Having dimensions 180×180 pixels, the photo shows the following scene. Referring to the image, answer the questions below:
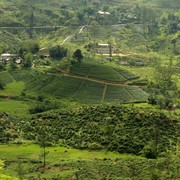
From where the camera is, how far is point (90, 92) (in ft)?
279

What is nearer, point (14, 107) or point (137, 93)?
point (14, 107)

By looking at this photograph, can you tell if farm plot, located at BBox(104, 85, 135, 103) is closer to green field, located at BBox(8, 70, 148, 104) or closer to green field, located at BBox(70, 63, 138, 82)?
green field, located at BBox(8, 70, 148, 104)

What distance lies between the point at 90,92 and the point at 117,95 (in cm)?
592

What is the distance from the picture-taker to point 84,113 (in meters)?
68.7

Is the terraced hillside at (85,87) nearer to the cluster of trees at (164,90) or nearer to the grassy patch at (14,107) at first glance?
the cluster of trees at (164,90)

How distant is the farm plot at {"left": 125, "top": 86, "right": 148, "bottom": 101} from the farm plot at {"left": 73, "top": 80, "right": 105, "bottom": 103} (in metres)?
6.23

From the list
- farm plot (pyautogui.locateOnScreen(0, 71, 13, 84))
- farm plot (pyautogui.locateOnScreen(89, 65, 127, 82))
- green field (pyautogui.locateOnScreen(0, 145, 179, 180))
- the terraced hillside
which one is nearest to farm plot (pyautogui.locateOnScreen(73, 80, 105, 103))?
the terraced hillside

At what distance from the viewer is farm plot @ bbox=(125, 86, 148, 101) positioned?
84.0 meters

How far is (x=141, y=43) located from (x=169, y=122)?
284 ft

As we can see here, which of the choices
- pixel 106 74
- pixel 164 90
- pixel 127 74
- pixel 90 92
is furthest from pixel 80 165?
pixel 127 74

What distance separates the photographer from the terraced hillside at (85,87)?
8338 centimetres

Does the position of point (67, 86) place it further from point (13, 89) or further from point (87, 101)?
point (13, 89)

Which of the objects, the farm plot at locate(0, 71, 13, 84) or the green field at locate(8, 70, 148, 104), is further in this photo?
the farm plot at locate(0, 71, 13, 84)

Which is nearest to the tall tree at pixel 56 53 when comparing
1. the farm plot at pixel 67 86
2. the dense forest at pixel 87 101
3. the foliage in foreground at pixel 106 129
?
the dense forest at pixel 87 101
